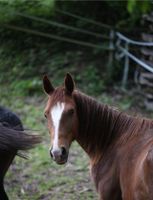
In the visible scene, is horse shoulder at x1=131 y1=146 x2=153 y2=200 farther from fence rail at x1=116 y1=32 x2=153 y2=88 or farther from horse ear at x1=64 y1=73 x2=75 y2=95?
fence rail at x1=116 y1=32 x2=153 y2=88

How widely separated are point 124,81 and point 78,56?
140 cm

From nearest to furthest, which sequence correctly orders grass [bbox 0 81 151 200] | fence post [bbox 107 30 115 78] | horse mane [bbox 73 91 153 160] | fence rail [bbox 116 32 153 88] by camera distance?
horse mane [bbox 73 91 153 160] < grass [bbox 0 81 151 200] < fence rail [bbox 116 32 153 88] < fence post [bbox 107 30 115 78]

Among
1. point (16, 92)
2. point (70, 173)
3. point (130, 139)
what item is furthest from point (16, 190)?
point (16, 92)

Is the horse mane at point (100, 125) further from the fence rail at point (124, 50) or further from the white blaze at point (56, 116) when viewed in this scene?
the fence rail at point (124, 50)

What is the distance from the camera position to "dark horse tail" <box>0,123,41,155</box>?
420 centimetres

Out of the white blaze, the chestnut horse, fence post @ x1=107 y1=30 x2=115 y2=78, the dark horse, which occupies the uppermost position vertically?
the white blaze

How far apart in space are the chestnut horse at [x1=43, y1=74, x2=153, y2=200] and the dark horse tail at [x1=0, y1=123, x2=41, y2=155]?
19.0 inches

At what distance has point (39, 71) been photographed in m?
9.95

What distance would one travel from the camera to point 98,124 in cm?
399

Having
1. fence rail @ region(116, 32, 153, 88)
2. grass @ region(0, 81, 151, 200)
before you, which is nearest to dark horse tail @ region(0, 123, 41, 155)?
grass @ region(0, 81, 151, 200)

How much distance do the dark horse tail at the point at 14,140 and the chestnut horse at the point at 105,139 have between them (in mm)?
483

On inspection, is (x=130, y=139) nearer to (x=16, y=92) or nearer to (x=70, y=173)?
(x=70, y=173)

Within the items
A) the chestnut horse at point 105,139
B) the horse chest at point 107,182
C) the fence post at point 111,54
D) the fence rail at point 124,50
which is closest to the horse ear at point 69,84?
the chestnut horse at point 105,139

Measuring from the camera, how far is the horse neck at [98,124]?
393cm
